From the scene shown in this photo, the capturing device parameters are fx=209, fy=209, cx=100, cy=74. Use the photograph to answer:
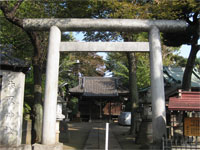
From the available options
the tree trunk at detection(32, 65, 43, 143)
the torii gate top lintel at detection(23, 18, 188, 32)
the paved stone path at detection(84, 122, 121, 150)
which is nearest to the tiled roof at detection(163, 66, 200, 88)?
the paved stone path at detection(84, 122, 121, 150)

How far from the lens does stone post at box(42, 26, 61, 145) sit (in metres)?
7.03

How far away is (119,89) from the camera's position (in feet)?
88.4

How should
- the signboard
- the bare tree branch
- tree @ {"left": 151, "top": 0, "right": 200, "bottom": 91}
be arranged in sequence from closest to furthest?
the bare tree branch < the signboard < tree @ {"left": 151, "top": 0, "right": 200, "bottom": 91}

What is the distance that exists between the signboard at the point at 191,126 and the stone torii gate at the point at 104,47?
1821 mm

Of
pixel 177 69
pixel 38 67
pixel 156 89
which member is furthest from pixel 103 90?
pixel 156 89

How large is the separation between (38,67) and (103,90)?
18207 mm

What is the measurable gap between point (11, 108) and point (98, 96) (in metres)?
18.2

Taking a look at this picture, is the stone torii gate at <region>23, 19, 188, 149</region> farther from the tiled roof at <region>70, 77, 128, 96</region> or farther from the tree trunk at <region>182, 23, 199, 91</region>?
the tiled roof at <region>70, 77, 128, 96</region>

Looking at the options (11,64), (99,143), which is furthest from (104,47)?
(99,143)

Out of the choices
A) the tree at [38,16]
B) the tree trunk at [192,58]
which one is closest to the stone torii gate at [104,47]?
the tree at [38,16]

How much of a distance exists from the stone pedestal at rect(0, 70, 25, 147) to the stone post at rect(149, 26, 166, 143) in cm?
498

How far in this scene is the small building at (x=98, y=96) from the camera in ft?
85.8

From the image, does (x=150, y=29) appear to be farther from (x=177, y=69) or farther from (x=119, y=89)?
(x=119, y=89)

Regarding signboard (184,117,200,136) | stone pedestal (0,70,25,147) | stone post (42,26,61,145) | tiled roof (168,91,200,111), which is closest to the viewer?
stone post (42,26,61,145)
